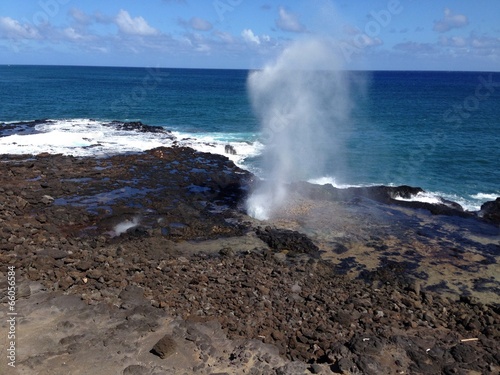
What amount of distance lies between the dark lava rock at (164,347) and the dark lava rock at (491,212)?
66.0 feet

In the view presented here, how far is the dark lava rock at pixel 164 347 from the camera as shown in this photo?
11.8 meters

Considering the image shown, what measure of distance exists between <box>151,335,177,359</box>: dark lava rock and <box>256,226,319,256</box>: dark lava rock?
851 centimetres

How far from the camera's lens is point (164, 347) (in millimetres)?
11891

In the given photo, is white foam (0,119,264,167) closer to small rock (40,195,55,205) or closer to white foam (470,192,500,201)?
small rock (40,195,55,205)

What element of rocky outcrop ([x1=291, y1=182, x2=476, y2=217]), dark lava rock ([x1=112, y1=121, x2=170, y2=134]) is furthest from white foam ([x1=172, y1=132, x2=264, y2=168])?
rocky outcrop ([x1=291, y1=182, x2=476, y2=217])

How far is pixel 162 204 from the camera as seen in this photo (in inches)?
963

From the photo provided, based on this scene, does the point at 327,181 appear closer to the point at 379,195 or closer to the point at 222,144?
the point at 379,195

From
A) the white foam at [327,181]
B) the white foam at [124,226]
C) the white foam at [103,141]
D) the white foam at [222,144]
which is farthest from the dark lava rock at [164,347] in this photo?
the white foam at [103,141]

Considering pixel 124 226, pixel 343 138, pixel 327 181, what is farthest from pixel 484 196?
pixel 124 226

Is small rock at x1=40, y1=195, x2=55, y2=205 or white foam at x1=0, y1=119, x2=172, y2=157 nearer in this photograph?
small rock at x1=40, y1=195, x2=55, y2=205

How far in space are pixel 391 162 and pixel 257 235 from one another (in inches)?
882

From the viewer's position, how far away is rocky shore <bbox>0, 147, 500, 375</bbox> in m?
12.1

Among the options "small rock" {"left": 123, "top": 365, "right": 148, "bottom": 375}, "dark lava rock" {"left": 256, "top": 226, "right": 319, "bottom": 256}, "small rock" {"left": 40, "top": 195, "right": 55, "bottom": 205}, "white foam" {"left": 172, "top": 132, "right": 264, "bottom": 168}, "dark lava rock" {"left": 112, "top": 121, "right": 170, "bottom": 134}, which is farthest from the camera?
"dark lava rock" {"left": 112, "top": 121, "right": 170, "bottom": 134}

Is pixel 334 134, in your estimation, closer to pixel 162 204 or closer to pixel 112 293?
pixel 162 204
